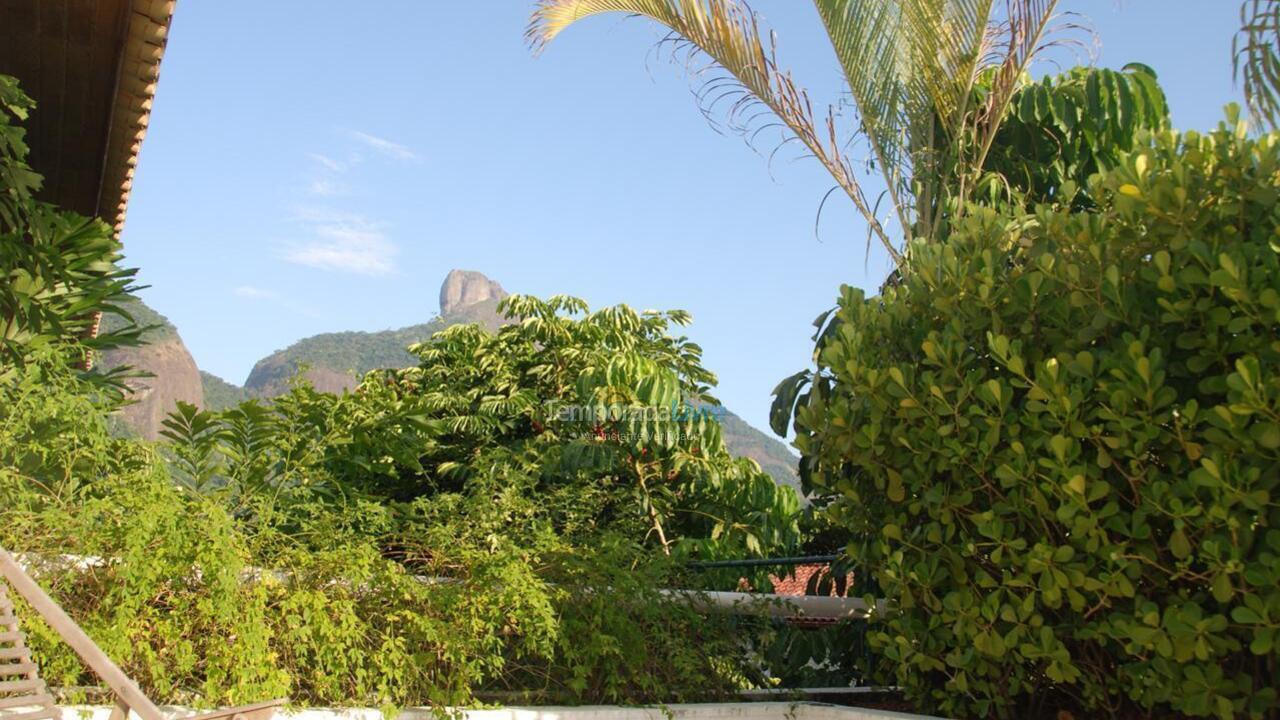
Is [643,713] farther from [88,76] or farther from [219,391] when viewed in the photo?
[219,391]

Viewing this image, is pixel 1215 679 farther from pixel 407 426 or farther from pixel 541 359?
pixel 541 359

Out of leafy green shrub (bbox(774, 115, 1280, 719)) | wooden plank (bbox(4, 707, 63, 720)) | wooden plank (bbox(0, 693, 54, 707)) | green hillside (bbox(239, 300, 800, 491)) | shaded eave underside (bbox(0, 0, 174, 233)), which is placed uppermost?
green hillside (bbox(239, 300, 800, 491))

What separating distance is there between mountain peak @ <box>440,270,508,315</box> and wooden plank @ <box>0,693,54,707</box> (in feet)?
376

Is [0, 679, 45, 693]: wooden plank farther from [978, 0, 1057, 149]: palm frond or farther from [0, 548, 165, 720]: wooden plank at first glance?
[978, 0, 1057, 149]: palm frond

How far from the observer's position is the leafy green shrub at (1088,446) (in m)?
3.86

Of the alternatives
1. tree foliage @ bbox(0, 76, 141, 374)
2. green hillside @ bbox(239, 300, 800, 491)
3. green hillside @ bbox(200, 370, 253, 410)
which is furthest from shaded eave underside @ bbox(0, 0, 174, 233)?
green hillside @ bbox(200, 370, 253, 410)

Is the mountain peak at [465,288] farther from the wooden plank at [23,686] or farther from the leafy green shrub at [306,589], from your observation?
the wooden plank at [23,686]

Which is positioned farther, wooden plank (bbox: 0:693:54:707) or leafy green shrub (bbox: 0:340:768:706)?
leafy green shrub (bbox: 0:340:768:706)

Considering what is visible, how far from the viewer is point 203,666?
477 centimetres

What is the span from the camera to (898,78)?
266 inches

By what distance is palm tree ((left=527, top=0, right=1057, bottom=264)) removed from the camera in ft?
21.1

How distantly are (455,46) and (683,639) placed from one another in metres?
6.62

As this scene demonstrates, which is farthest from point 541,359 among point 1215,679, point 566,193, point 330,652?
point 1215,679

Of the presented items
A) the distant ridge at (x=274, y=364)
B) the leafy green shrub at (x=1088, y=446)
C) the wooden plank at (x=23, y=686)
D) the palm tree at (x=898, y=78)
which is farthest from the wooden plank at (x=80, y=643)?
the distant ridge at (x=274, y=364)
